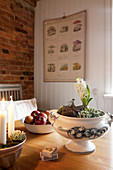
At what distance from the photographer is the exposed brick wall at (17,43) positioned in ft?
8.42

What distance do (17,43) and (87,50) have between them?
1333 mm

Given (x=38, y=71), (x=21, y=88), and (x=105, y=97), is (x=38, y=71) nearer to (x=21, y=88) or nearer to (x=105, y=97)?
(x=21, y=88)

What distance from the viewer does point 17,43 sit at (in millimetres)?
2826

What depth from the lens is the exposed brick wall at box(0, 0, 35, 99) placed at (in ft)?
8.42

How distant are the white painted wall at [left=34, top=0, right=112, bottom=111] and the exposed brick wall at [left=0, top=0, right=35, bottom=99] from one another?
14cm

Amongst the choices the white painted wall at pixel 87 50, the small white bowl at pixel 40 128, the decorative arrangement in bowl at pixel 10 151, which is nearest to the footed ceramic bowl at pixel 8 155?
the decorative arrangement in bowl at pixel 10 151

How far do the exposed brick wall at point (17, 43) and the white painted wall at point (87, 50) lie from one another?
141 mm

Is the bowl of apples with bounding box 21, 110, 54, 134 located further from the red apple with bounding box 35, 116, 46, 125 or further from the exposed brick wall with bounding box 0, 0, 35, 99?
the exposed brick wall with bounding box 0, 0, 35, 99

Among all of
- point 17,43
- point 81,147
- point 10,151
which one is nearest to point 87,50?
point 17,43

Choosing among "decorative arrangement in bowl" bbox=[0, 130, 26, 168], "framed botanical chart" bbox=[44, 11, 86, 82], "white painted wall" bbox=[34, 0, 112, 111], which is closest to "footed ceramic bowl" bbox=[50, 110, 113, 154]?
"decorative arrangement in bowl" bbox=[0, 130, 26, 168]

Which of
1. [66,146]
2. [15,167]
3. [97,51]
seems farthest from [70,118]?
[97,51]

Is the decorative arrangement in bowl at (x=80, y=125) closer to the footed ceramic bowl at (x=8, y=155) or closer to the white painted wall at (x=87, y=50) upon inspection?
the footed ceramic bowl at (x=8, y=155)

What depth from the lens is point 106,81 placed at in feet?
7.80

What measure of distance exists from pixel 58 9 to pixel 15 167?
9.60ft
